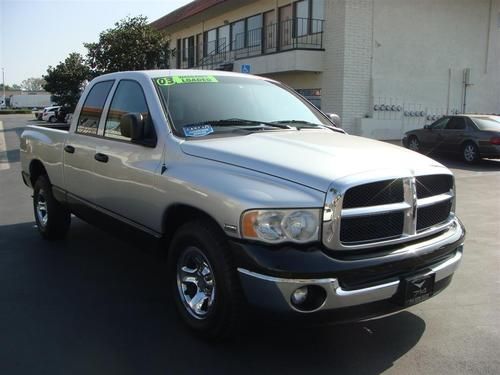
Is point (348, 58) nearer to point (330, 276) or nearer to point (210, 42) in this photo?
point (210, 42)

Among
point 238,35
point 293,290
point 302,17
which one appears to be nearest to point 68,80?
point 238,35

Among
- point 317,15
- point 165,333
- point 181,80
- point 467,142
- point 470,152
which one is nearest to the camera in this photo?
point 165,333

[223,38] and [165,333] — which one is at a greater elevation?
[223,38]

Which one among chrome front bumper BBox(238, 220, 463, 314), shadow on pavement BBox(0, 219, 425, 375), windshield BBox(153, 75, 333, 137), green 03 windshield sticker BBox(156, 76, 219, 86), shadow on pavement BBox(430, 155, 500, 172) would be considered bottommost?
shadow on pavement BBox(0, 219, 425, 375)

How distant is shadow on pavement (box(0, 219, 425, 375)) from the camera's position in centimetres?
343

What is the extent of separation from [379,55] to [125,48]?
999 cm

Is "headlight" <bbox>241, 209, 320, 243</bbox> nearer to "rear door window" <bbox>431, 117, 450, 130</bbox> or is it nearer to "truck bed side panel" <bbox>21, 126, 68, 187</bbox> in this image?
"truck bed side panel" <bbox>21, 126, 68, 187</bbox>

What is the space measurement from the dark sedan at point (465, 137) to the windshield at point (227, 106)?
436 inches

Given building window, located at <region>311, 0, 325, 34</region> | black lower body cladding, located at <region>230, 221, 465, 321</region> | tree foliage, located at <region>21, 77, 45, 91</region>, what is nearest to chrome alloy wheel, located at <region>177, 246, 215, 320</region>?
black lower body cladding, located at <region>230, 221, 465, 321</region>

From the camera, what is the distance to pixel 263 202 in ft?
10.4

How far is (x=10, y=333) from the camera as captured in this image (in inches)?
154

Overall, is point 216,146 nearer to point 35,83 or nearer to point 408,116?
point 408,116

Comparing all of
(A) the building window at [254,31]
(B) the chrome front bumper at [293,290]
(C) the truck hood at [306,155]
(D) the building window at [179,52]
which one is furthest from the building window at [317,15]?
(B) the chrome front bumper at [293,290]

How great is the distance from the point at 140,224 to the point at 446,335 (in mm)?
2515
